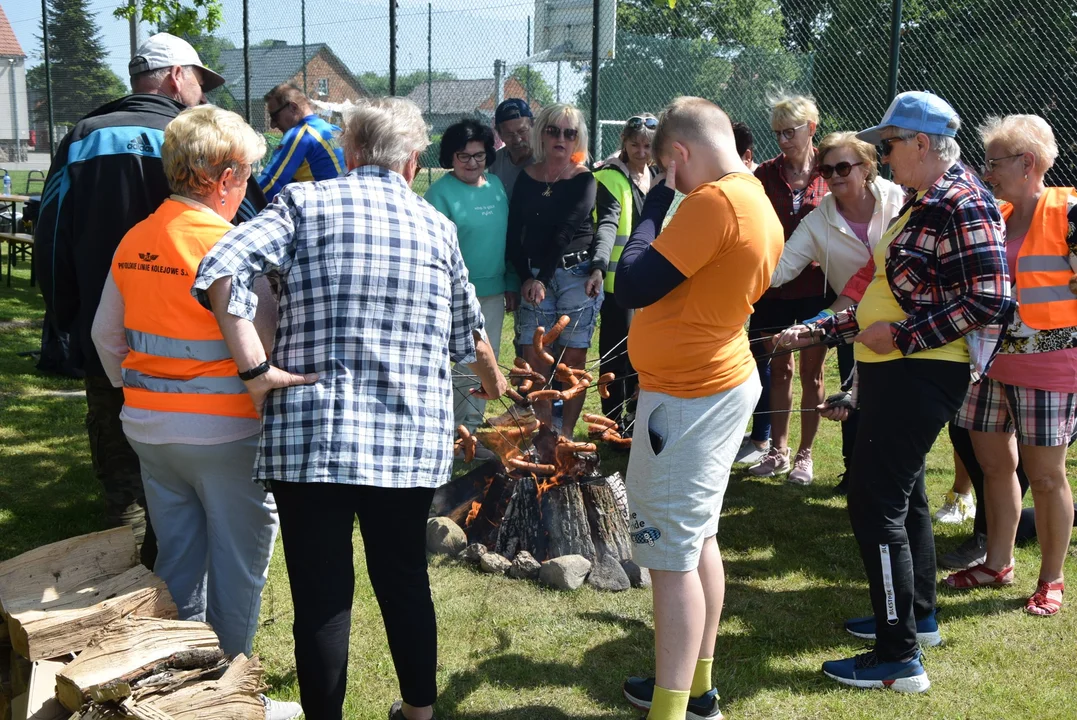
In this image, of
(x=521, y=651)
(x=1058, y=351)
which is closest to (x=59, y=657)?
(x=521, y=651)

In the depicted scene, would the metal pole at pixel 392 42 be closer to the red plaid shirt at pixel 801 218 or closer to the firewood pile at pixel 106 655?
the red plaid shirt at pixel 801 218

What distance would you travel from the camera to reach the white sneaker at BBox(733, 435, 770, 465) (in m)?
5.86

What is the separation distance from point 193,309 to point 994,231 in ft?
7.66

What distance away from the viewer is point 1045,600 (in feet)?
12.4

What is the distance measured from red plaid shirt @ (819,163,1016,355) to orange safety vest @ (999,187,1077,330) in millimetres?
857

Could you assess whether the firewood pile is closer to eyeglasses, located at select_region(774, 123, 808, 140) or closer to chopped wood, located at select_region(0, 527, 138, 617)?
chopped wood, located at select_region(0, 527, 138, 617)

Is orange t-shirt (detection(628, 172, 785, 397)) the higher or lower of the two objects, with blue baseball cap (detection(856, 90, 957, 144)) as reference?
lower

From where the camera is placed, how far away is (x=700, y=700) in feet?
9.73

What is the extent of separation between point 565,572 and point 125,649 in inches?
76.7

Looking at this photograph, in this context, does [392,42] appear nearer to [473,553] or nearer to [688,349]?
[473,553]

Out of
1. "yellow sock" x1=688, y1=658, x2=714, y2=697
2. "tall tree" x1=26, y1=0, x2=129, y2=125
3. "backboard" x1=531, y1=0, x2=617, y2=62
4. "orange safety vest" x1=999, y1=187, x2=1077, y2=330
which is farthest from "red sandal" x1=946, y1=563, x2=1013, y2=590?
"tall tree" x1=26, y1=0, x2=129, y2=125

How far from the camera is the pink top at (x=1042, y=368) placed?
3680 mm

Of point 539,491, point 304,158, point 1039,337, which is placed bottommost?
point 539,491

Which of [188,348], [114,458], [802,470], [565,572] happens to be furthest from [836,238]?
[114,458]
